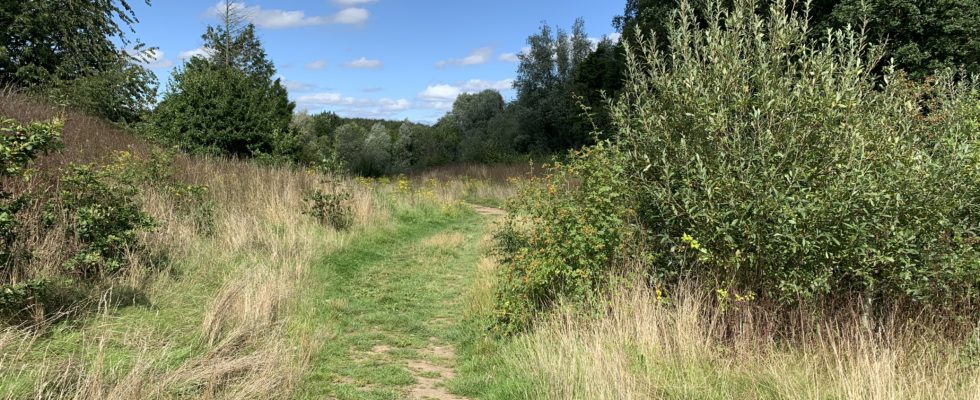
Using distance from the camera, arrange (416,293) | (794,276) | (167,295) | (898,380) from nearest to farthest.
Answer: (898,380) < (794,276) < (167,295) < (416,293)

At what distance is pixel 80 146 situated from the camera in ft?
25.9

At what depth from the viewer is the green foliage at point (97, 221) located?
16.5ft

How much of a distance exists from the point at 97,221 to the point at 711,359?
219 inches

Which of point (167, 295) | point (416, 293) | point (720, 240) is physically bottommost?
point (416, 293)

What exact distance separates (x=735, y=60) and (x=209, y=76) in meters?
14.7

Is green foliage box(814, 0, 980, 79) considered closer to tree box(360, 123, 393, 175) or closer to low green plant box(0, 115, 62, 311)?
low green plant box(0, 115, 62, 311)

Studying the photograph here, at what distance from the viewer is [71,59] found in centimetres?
1628

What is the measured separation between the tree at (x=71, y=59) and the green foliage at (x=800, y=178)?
43.3 feet

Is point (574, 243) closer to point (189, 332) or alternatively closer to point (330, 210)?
point (189, 332)

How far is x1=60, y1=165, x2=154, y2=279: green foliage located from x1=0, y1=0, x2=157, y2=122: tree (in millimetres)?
8622

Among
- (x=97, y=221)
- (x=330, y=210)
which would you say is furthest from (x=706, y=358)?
(x=330, y=210)

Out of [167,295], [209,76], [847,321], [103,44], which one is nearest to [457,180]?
[209,76]

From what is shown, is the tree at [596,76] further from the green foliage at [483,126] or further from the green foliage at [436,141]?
the green foliage at [436,141]

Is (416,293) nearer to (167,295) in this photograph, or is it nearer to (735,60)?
(167,295)
